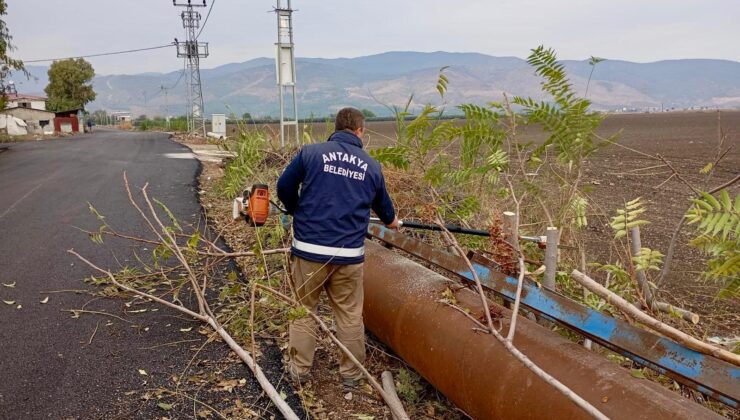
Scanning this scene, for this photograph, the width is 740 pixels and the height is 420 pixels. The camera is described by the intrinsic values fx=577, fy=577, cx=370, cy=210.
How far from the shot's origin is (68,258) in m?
6.78

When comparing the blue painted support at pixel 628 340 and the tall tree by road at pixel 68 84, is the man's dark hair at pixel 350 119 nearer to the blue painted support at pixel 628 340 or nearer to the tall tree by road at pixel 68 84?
the blue painted support at pixel 628 340

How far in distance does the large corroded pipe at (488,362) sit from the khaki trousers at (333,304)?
0.58 ft

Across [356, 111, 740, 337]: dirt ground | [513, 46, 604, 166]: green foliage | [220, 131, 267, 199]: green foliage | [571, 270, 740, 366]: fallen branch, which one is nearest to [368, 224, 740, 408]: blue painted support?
[571, 270, 740, 366]: fallen branch

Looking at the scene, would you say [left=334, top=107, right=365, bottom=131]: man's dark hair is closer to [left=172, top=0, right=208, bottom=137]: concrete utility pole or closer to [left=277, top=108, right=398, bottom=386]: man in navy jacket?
[left=277, top=108, right=398, bottom=386]: man in navy jacket

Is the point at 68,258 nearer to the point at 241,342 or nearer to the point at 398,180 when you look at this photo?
the point at 241,342

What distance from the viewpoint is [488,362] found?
116 inches

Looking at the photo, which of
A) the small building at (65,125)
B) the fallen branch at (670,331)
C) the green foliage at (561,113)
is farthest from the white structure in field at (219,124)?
the small building at (65,125)

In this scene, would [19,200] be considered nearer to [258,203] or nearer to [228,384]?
[258,203]

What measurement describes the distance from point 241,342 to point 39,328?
1.71 meters

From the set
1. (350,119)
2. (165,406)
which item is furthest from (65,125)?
(165,406)

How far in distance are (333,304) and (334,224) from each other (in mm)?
641

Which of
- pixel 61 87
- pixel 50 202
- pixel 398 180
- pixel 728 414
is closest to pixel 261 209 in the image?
pixel 398 180

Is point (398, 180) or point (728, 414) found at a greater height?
point (398, 180)

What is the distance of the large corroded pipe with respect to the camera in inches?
93.8
